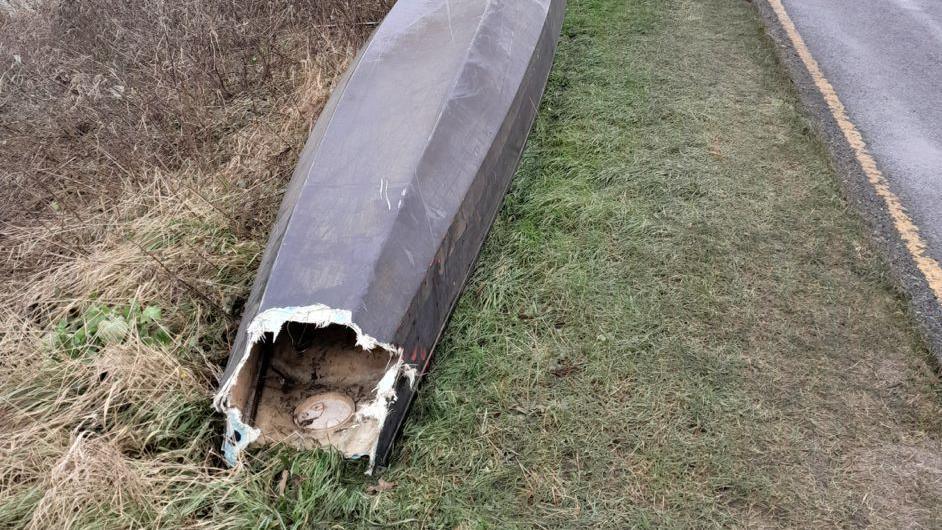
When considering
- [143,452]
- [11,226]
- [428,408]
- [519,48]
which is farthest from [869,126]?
[11,226]

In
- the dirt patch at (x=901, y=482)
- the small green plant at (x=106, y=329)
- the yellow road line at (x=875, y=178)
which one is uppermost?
the small green plant at (x=106, y=329)

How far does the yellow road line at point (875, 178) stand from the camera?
148 inches

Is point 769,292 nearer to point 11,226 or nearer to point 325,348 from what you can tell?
point 325,348

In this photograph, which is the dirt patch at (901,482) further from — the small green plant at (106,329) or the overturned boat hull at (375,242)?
the small green plant at (106,329)

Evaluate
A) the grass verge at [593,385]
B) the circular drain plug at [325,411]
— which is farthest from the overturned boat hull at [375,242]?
the grass verge at [593,385]

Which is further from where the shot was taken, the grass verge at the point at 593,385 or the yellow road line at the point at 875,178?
the yellow road line at the point at 875,178

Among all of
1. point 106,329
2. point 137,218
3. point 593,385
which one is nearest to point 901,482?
point 593,385

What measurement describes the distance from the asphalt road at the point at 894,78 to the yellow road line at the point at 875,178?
56 mm

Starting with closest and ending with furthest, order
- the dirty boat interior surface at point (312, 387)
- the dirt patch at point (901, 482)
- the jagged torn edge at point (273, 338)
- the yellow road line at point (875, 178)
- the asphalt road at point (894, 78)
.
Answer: the dirt patch at point (901, 482)
the jagged torn edge at point (273, 338)
the dirty boat interior surface at point (312, 387)
the yellow road line at point (875, 178)
the asphalt road at point (894, 78)

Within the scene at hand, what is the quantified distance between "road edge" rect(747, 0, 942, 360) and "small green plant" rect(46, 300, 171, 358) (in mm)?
3849

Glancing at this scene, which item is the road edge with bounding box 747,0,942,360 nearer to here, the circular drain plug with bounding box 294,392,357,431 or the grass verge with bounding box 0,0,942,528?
the grass verge with bounding box 0,0,942,528

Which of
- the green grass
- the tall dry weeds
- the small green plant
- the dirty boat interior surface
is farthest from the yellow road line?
the small green plant

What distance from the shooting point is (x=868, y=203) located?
428 centimetres

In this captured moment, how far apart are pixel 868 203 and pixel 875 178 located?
387mm
